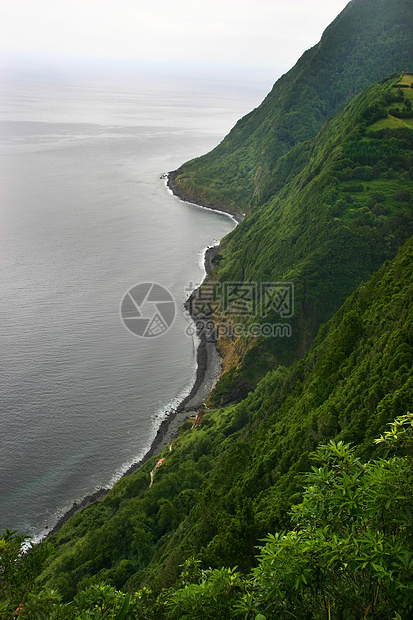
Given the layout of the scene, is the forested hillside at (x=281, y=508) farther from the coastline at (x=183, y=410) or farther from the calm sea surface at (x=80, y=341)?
the calm sea surface at (x=80, y=341)

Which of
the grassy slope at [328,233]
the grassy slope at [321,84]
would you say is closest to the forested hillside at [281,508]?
the grassy slope at [328,233]

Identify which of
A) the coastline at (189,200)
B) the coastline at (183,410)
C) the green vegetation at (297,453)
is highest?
the coastline at (189,200)

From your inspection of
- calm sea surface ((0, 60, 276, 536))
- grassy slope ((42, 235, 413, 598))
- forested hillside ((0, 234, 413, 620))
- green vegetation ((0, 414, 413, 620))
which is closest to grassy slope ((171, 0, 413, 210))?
calm sea surface ((0, 60, 276, 536))

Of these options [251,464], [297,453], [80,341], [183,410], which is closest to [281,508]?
[297,453]

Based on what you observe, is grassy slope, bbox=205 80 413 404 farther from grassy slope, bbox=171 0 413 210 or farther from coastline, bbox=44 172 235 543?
grassy slope, bbox=171 0 413 210

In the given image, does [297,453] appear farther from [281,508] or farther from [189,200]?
[189,200]
